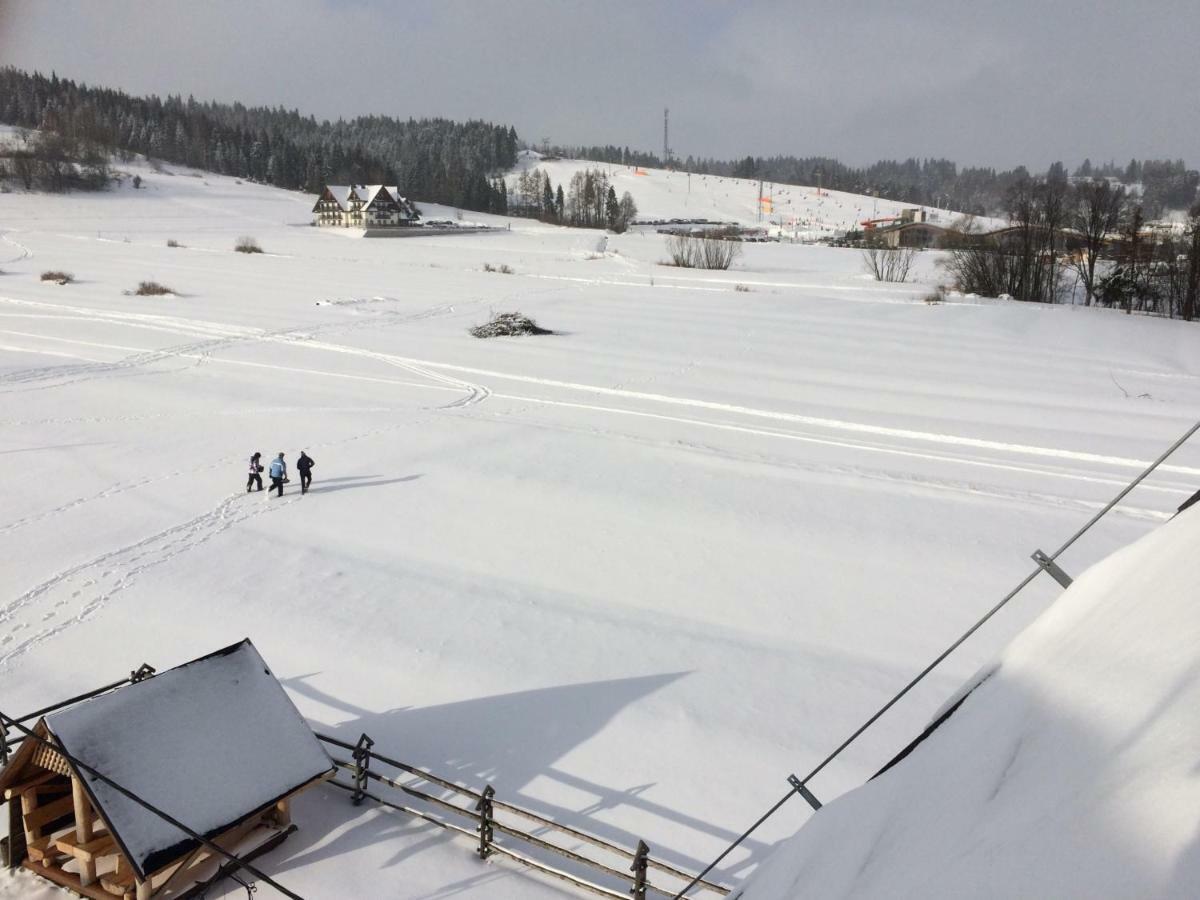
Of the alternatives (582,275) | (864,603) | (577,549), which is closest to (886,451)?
(864,603)

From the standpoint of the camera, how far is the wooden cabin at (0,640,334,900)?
6.88 meters

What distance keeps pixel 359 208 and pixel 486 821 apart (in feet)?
326

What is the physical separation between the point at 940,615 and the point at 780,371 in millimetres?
18925

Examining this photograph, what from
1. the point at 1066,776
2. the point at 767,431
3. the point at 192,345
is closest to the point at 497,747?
the point at 1066,776

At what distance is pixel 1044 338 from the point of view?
37.3 m

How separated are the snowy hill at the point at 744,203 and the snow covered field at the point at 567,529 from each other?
97900 mm

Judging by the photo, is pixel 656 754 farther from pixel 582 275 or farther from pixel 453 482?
pixel 582 275

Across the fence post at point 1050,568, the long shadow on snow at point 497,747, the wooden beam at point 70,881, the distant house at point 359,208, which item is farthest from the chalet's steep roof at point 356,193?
the fence post at point 1050,568

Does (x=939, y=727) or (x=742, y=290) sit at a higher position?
(x=742, y=290)

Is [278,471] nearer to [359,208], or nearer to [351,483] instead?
[351,483]

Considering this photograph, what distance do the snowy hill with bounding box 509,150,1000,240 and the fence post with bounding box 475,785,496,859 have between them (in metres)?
121

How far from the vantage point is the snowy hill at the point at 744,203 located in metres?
142

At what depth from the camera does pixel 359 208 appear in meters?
97.2

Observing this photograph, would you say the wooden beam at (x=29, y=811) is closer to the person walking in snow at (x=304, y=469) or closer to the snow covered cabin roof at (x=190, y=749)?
the snow covered cabin roof at (x=190, y=749)
